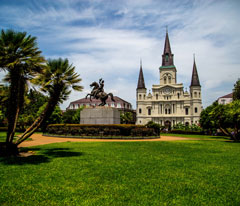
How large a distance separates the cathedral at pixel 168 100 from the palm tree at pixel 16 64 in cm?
6783

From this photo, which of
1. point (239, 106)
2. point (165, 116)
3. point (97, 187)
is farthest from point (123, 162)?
point (165, 116)

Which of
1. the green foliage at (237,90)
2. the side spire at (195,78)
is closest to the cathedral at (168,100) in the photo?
the side spire at (195,78)

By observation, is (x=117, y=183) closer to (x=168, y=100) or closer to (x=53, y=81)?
(x=53, y=81)

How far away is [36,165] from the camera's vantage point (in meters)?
Result: 7.02

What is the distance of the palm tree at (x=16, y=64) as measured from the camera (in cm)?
811

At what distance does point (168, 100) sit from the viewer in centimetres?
7650

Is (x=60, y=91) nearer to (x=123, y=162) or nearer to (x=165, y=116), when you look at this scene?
(x=123, y=162)

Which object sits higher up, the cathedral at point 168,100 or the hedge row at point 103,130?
the cathedral at point 168,100

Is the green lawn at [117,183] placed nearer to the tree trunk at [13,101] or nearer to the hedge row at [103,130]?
the tree trunk at [13,101]

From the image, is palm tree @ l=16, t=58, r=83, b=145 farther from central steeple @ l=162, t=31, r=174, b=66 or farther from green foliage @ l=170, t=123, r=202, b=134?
central steeple @ l=162, t=31, r=174, b=66

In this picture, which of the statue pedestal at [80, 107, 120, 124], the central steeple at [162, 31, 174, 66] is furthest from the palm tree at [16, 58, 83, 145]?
the central steeple at [162, 31, 174, 66]

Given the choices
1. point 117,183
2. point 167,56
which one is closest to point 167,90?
point 167,56

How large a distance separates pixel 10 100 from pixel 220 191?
27.1 ft

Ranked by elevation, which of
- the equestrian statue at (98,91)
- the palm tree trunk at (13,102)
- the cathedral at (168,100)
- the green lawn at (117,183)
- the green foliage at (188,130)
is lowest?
the green lawn at (117,183)
